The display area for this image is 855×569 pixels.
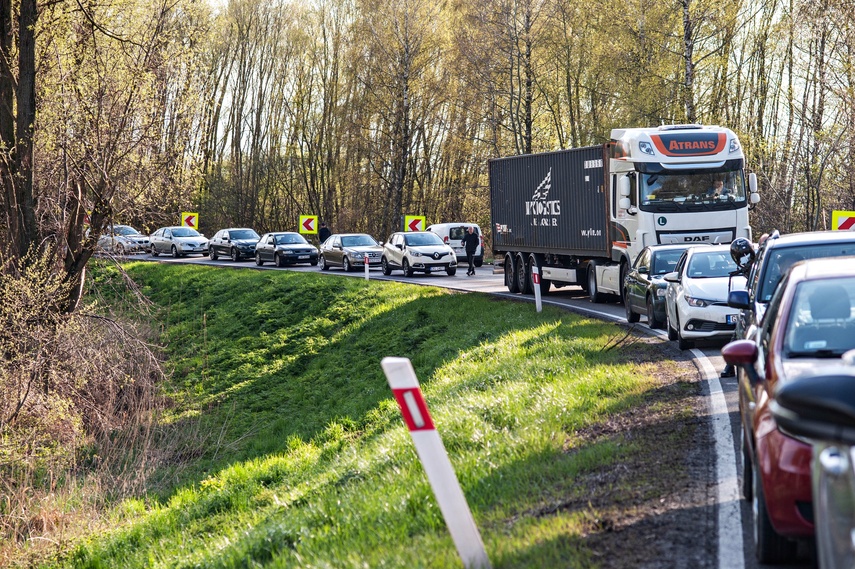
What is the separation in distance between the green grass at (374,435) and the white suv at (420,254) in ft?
18.5

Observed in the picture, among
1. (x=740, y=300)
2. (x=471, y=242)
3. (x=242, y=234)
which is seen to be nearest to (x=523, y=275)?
(x=471, y=242)

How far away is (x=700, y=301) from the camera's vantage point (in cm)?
1491

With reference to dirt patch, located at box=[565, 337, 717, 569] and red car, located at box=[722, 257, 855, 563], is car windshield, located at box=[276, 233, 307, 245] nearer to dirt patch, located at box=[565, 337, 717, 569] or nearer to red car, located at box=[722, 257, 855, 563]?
dirt patch, located at box=[565, 337, 717, 569]

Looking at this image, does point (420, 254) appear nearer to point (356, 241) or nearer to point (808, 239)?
point (356, 241)

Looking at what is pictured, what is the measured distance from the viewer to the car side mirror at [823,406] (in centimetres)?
258

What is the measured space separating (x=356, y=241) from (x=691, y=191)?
21.9 metres

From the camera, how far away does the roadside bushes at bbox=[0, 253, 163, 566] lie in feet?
46.6

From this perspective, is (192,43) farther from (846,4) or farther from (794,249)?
(846,4)

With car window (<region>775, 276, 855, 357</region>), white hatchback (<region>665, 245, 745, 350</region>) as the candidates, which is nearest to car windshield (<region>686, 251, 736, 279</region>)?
white hatchback (<region>665, 245, 745, 350</region>)

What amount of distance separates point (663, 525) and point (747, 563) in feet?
2.84

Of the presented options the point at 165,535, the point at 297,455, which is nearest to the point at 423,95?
the point at 297,455

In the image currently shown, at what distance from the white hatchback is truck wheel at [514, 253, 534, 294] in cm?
1222

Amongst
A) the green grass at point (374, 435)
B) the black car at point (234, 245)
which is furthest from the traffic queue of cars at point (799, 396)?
the black car at point (234, 245)

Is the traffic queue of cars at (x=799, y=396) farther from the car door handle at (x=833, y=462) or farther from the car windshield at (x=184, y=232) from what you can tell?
the car windshield at (x=184, y=232)
